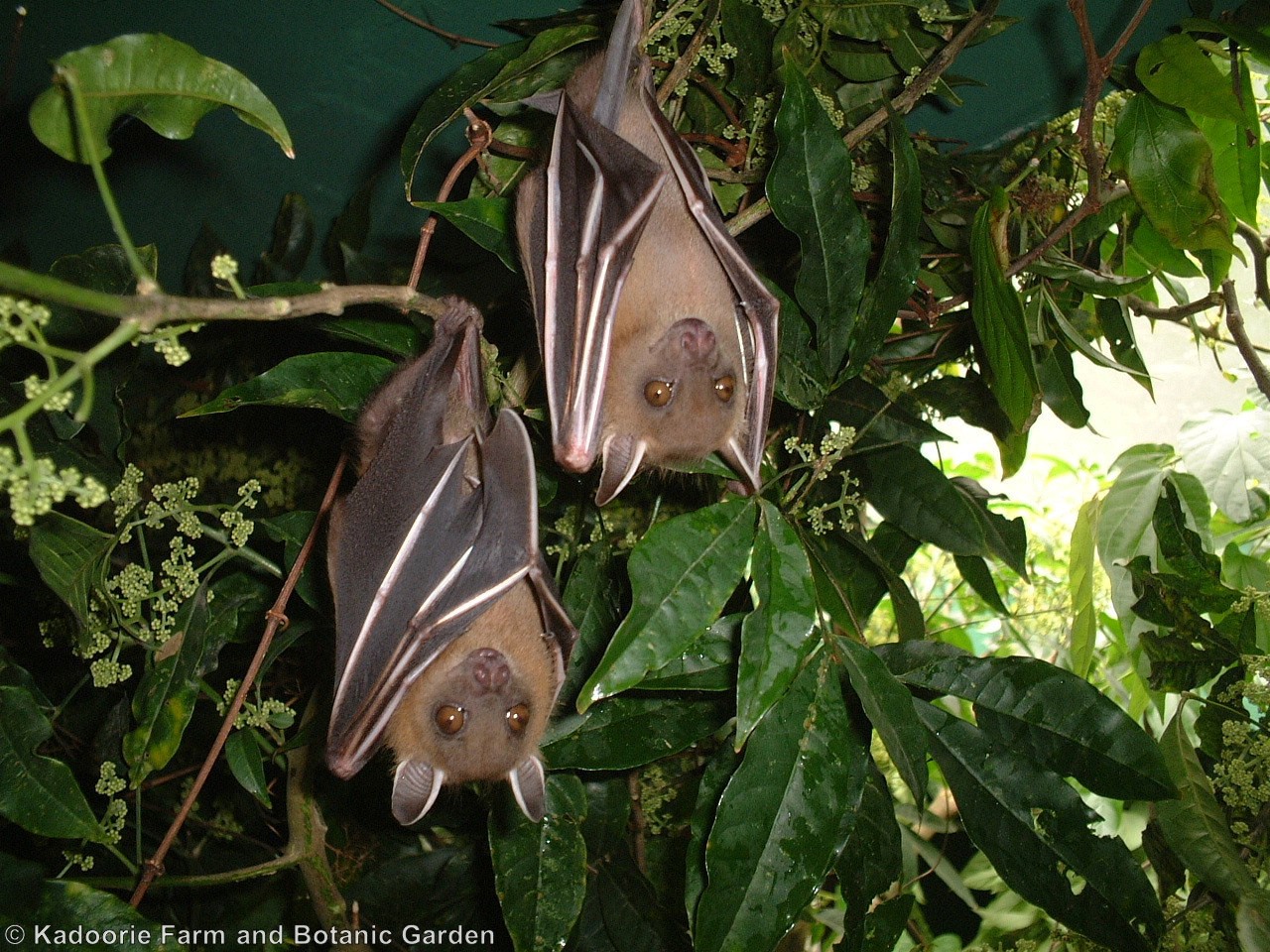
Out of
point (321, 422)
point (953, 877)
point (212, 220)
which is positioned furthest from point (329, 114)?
point (953, 877)

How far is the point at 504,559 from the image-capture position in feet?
6.35

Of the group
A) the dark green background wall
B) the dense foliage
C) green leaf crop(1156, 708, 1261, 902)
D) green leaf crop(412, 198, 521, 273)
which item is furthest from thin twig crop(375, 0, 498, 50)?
green leaf crop(1156, 708, 1261, 902)

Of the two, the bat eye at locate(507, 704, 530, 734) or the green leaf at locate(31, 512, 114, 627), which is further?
the bat eye at locate(507, 704, 530, 734)

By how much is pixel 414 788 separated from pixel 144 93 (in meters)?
1.54

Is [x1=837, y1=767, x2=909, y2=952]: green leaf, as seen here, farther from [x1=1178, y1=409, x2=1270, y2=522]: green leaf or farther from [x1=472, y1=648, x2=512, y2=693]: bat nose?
[x1=1178, y1=409, x2=1270, y2=522]: green leaf

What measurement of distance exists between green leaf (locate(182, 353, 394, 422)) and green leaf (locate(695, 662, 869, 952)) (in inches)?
43.3

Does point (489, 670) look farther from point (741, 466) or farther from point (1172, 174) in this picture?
point (1172, 174)

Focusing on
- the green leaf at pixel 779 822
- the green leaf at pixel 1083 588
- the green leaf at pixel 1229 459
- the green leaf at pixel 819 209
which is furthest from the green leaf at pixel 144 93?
the green leaf at pixel 1229 459

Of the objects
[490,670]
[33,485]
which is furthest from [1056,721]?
[33,485]

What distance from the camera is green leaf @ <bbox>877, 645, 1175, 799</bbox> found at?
6.12ft

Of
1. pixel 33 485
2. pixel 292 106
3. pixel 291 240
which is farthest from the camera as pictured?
pixel 291 240

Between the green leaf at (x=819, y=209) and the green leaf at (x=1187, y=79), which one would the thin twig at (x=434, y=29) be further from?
the green leaf at (x=1187, y=79)

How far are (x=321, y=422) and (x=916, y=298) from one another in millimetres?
1960

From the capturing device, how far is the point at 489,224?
204 cm
